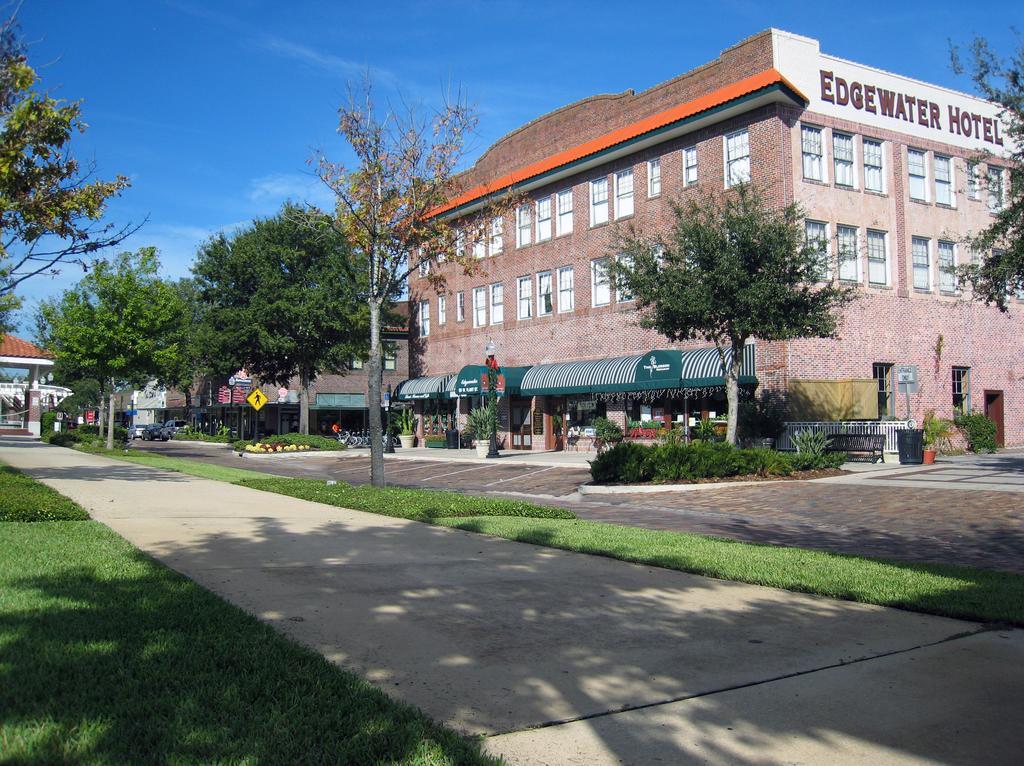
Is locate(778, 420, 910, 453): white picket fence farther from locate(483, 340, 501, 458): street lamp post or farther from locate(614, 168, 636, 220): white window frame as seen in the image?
locate(614, 168, 636, 220): white window frame

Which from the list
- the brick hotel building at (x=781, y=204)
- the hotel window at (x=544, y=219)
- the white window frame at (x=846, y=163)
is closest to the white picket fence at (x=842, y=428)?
the brick hotel building at (x=781, y=204)

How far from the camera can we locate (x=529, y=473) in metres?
24.4

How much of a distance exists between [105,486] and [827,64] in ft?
81.9

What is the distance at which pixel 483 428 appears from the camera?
33.7 metres

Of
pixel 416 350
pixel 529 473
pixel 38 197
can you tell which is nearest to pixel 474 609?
pixel 38 197

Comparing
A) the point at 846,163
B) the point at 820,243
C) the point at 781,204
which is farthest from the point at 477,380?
the point at 820,243

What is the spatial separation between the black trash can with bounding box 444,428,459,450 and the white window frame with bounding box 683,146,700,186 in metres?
16.2

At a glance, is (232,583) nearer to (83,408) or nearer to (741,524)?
(741,524)

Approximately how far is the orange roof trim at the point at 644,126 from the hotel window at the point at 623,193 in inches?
51.9

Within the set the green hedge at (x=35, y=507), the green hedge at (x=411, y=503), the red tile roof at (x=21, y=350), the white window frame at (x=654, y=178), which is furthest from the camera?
the red tile roof at (x=21, y=350)

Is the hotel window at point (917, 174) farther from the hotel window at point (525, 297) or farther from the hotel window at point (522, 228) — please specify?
the hotel window at point (525, 297)

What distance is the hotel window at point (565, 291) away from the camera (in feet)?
115

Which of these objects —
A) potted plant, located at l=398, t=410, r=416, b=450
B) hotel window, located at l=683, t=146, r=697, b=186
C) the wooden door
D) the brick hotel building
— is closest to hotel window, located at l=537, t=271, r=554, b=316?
the brick hotel building

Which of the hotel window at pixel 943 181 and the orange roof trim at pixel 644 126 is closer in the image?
the orange roof trim at pixel 644 126
